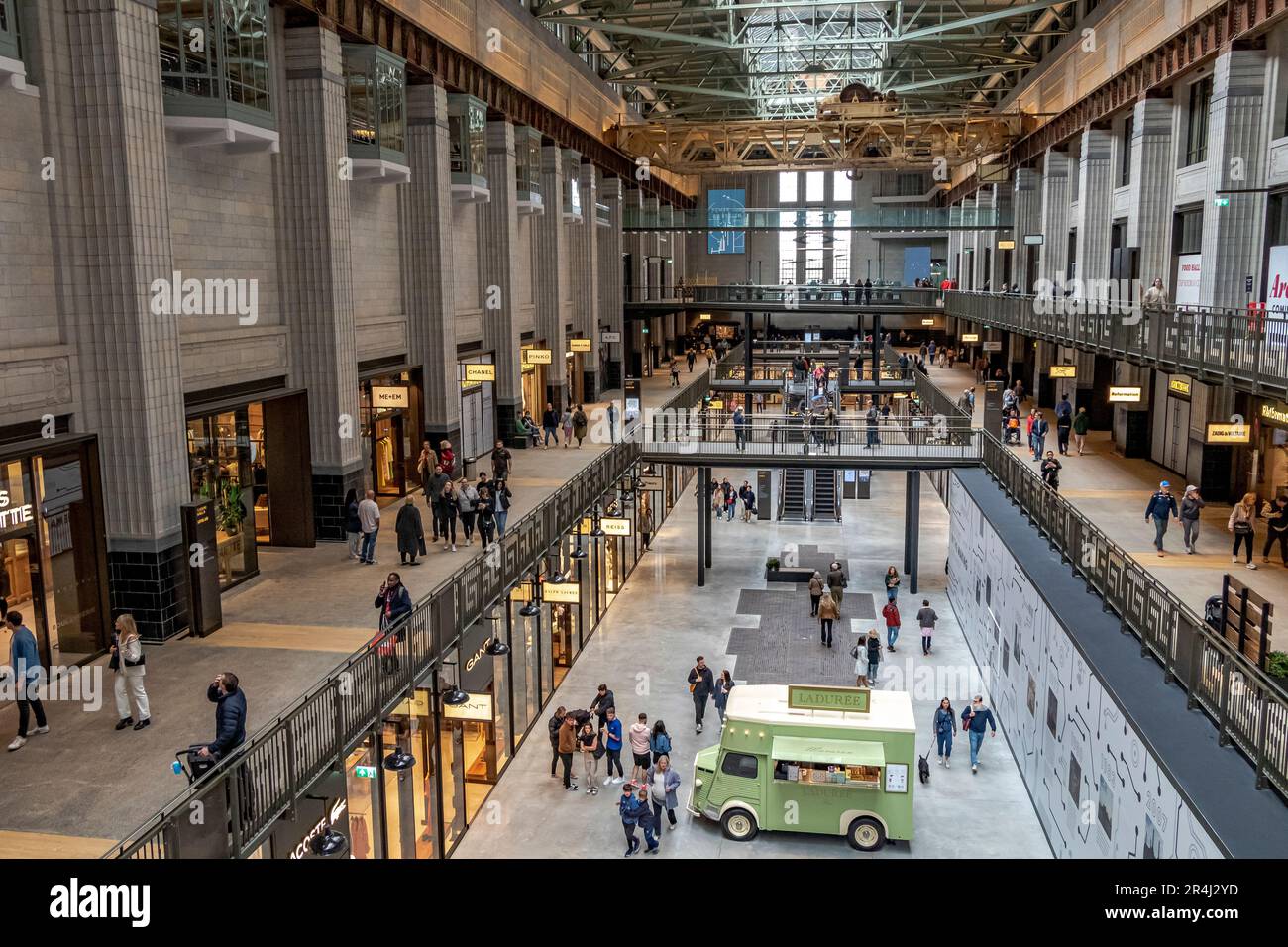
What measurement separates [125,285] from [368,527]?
19.5 feet

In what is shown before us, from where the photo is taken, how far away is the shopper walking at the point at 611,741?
17.7 meters

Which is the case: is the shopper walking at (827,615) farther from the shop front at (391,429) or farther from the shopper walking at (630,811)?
the shopper walking at (630,811)

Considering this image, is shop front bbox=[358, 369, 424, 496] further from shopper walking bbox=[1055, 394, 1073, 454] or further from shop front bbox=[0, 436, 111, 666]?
shopper walking bbox=[1055, 394, 1073, 454]

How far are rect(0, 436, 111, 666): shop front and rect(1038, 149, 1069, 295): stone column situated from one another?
34.4m

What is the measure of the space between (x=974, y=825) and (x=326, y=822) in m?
10.6

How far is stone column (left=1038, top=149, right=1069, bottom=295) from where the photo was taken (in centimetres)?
3944

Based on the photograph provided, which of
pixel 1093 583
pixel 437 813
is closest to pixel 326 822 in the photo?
pixel 437 813

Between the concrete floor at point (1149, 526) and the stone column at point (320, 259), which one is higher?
the stone column at point (320, 259)

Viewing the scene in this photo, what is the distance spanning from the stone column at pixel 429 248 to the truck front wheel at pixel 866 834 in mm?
13787

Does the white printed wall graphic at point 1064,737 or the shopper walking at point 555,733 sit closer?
the white printed wall graphic at point 1064,737

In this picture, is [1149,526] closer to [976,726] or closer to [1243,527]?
[1243,527]

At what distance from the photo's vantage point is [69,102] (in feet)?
42.6

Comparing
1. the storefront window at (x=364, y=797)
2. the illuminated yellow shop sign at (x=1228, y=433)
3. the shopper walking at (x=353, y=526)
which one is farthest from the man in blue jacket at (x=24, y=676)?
the illuminated yellow shop sign at (x=1228, y=433)

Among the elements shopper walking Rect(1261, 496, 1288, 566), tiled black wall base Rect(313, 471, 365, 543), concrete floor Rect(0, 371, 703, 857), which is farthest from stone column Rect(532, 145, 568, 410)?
shopper walking Rect(1261, 496, 1288, 566)
